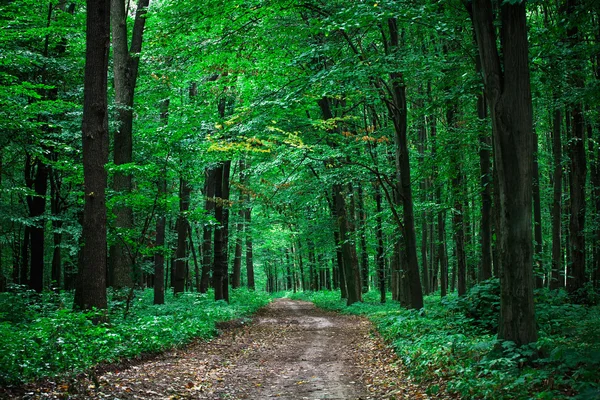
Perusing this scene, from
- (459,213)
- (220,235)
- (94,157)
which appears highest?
(94,157)

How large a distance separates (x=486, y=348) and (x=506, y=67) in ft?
14.4

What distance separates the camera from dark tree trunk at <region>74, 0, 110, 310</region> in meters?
9.41

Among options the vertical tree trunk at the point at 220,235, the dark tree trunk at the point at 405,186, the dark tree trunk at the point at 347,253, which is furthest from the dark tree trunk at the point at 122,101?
the dark tree trunk at the point at 347,253

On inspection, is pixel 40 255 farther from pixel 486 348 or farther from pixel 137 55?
pixel 486 348

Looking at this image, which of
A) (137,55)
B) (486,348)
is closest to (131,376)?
(486,348)

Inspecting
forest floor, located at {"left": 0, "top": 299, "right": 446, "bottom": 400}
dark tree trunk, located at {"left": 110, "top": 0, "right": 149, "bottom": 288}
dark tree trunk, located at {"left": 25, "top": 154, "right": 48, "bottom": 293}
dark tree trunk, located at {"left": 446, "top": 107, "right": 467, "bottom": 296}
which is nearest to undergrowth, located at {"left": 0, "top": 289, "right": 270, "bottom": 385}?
forest floor, located at {"left": 0, "top": 299, "right": 446, "bottom": 400}

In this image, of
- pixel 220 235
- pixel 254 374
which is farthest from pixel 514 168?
pixel 220 235

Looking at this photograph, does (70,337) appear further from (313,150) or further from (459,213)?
(459,213)

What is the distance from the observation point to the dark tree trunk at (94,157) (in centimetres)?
941

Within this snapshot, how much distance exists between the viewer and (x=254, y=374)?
8.21 meters

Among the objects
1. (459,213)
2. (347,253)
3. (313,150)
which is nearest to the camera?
(313,150)

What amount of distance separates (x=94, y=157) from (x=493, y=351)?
8686mm

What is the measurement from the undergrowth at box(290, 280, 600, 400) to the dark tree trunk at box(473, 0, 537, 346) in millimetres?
434

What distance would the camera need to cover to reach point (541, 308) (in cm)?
986
